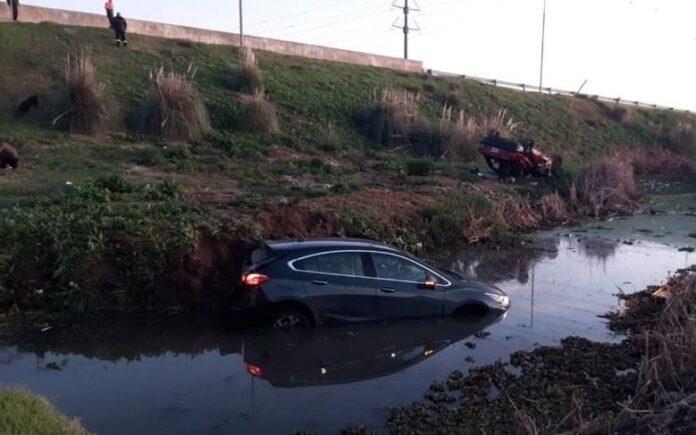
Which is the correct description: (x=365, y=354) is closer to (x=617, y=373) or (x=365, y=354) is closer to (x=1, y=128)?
(x=617, y=373)

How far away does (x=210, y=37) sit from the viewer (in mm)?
40531

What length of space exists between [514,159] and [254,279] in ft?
58.9

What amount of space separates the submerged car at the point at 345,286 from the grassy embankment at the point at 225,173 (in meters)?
2.67

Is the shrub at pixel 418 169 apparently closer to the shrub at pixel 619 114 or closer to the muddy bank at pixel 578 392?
the muddy bank at pixel 578 392

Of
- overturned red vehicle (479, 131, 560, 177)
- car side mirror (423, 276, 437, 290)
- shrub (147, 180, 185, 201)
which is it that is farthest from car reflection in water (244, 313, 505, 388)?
overturned red vehicle (479, 131, 560, 177)

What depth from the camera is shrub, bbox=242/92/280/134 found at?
101 feet

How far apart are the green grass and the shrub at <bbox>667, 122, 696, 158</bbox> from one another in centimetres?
4564

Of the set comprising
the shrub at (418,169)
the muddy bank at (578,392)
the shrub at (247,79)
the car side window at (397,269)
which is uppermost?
the shrub at (247,79)

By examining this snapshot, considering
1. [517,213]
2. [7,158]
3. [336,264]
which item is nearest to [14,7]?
[7,158]

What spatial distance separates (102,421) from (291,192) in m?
12.8

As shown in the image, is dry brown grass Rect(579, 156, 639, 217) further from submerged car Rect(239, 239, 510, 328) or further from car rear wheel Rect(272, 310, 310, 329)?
car rear wheel Rect(272, 310, 310, 329)

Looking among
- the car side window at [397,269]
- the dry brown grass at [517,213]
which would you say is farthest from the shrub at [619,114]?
the car side window at [397,269]

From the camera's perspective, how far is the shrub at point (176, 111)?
92.1 feet

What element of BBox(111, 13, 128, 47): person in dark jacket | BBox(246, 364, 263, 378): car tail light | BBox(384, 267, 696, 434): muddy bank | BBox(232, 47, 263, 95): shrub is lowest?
BBox(246, 364, 263, 378): car tail light
